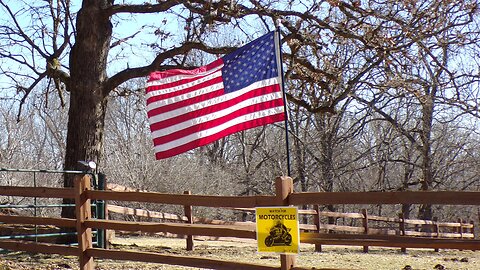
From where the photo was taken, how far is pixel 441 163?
35.8 m

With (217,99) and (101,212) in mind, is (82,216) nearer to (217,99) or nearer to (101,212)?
(217,99)

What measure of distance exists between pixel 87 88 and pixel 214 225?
6.80 metres

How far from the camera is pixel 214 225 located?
829 cm

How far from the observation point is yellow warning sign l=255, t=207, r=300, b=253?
22.9 ft

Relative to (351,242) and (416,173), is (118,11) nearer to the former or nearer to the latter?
(351,242)

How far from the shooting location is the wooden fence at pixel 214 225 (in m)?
6.46

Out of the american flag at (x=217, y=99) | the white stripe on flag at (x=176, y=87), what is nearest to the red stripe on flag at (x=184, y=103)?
the american flag at (x=217, y=99)

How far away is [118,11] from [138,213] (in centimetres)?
455

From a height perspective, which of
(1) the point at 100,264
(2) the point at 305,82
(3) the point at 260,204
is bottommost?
(1) the point at 100,264

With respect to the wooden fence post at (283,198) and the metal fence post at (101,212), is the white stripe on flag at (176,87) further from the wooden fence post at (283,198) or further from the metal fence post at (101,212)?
the metal fence post at (101,212)

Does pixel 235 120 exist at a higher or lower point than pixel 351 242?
higher

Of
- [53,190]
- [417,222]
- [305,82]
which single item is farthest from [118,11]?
[417,222]

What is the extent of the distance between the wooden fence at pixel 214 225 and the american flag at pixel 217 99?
45.8 inches

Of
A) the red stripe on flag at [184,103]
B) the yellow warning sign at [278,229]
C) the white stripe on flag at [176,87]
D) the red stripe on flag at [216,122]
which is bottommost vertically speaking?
the yellow warning sign at [278,229]
